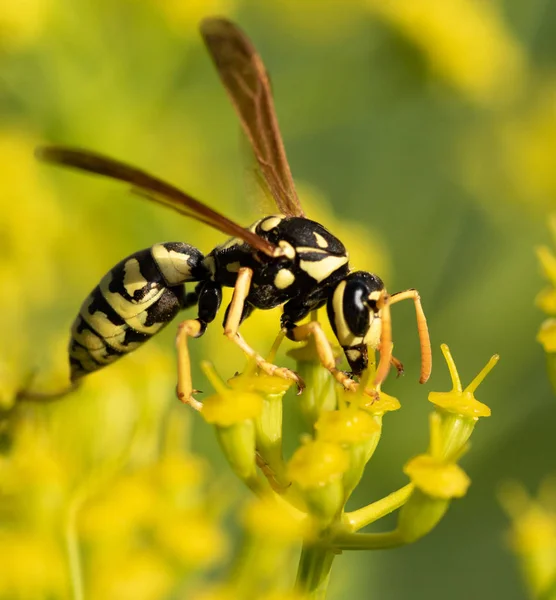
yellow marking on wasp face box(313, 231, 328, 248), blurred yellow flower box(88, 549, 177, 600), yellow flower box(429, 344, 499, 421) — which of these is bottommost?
blurred yellow flower box(88, 549, 177, 600)

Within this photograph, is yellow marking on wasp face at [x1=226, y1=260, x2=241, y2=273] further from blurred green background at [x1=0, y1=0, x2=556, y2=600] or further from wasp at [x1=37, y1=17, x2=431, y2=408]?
blurred green background at [x1=0, y1=0, x2=556, y2=600]

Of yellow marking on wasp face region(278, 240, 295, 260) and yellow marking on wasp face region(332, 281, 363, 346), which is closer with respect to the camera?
yellow marking on wasp face region(332, 281, 363, 346)

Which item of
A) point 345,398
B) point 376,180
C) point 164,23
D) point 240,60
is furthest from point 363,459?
point 376,180

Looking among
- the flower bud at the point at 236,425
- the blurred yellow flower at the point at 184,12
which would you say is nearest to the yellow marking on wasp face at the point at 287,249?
the flower bud at the point at 236,425

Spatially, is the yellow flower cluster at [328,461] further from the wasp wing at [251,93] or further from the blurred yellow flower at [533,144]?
the blurred yellow flower at [533,144]

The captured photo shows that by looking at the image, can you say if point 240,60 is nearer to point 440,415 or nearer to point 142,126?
point 142,126

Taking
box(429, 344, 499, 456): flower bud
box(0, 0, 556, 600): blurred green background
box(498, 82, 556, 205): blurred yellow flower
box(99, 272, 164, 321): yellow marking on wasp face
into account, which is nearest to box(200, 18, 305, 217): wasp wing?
box(0, 0, 556, 600): blurred green background

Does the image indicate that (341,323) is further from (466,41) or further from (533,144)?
(533,144)

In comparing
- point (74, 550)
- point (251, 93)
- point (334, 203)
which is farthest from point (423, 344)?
point (334, 203)
